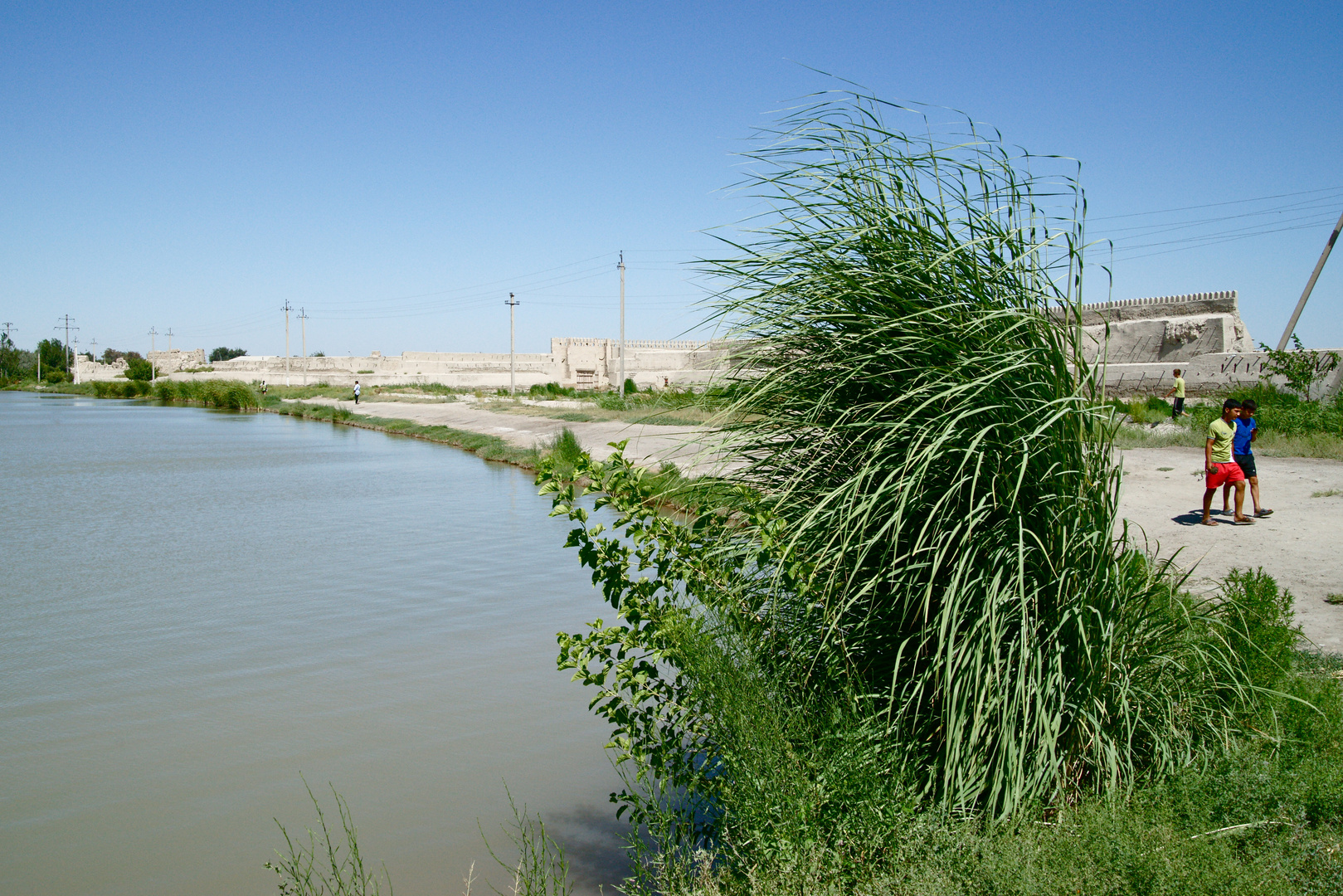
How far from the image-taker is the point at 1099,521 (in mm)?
3430

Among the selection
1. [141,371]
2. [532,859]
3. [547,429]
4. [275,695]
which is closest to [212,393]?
[141,371]

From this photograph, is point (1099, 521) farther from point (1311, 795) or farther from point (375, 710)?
point (375, 710)

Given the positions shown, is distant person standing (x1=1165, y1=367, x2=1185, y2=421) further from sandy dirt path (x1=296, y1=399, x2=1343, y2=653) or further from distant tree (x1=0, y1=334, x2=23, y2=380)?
distant tree (x1=0, y1=334, x2=23, y2=380)

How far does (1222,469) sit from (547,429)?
20434mm

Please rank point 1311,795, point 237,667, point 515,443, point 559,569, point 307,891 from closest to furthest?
1. point 1311,795
2. point 307,891
3. point 237,667
4. point 559,569
5. point 515,443

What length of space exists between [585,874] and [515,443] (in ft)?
69.3

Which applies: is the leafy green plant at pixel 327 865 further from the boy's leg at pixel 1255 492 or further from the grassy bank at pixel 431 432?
the boy's leg at pixel 1255 492

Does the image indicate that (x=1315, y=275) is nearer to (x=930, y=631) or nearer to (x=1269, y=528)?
(x=1269, y=528)

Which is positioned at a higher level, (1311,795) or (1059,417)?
(1059,417)

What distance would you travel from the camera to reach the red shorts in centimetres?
914

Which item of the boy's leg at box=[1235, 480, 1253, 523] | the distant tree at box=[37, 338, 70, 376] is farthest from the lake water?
the distant tree at box=[37, 338, 70, 376]

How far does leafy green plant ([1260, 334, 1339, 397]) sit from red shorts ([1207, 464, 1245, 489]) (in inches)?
339

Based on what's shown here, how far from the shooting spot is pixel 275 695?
6.81m

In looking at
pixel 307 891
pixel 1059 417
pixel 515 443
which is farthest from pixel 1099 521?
pixel 515 443
